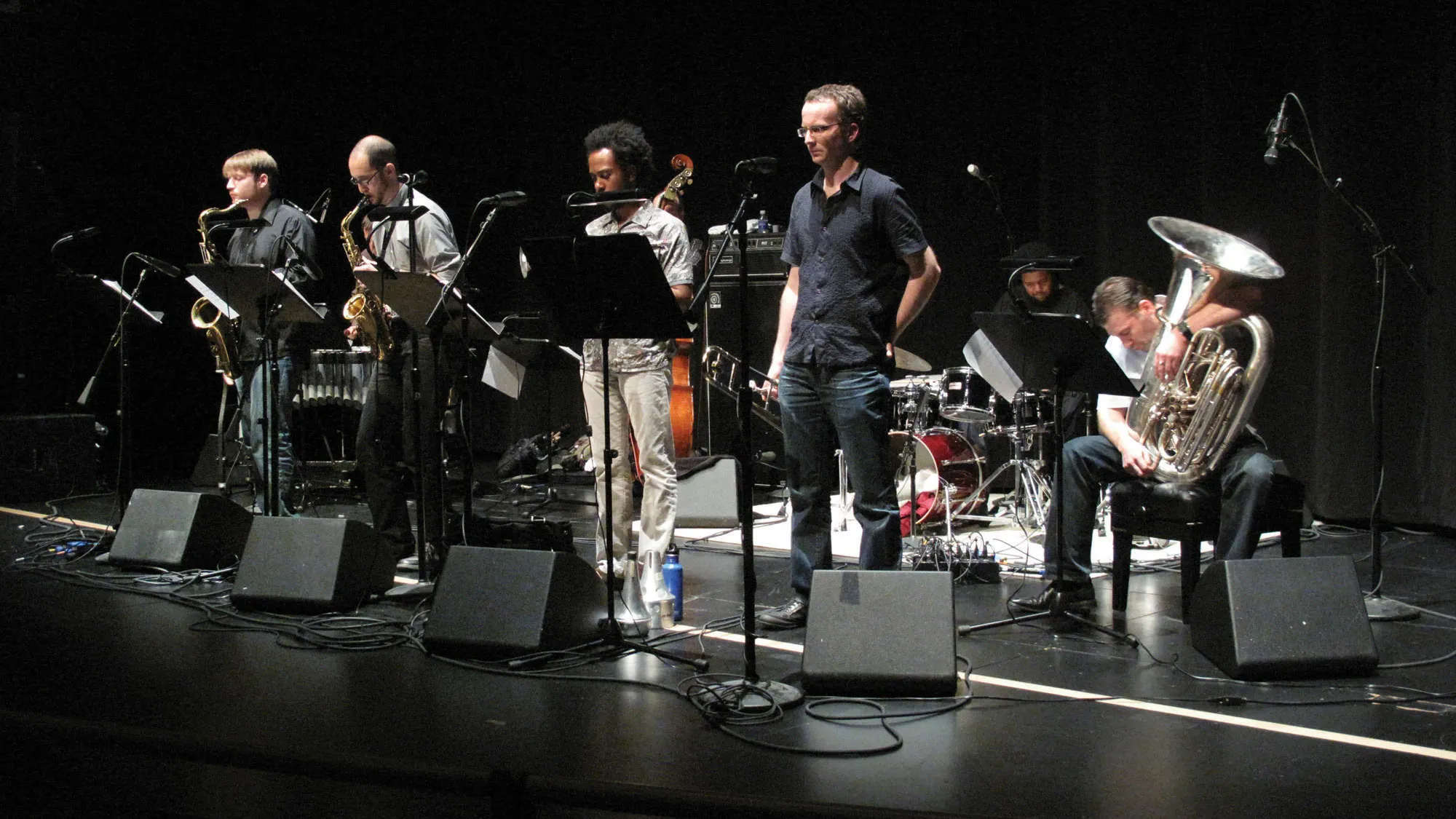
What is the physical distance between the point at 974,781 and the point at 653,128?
688 centimetres

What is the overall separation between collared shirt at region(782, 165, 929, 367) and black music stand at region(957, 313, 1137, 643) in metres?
0.34

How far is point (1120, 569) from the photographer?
441cm

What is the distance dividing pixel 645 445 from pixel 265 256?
2447 millimetres

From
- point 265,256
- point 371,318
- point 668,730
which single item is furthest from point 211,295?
point 668,730

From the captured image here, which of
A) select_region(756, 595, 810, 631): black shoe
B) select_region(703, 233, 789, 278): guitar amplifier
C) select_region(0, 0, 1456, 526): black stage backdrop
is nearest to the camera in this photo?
select_region(756, 595, 810, 631): black shoe

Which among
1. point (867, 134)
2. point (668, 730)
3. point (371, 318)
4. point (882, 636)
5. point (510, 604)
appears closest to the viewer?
point (668, 730)

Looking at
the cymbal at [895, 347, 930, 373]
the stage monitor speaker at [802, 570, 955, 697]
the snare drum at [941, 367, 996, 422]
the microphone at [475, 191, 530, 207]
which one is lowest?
the stage monitor speaker at [802, 570, 955, 697]

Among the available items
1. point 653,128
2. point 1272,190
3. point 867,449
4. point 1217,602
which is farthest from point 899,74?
point 1217,602

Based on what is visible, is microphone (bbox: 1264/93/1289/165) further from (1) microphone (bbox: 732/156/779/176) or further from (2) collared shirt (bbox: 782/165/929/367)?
(1) microphone (bbox: 732/156/779/176)

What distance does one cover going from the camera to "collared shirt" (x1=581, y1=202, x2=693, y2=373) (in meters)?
4.29

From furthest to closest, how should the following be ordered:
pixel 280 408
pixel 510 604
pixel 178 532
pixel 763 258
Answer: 1. pixel 763 258
2. pixel 280 408
3. pixel 178 532
4. pixel 510 604

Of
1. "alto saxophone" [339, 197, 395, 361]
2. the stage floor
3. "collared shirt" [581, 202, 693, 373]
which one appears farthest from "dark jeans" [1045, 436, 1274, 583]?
"alto saxophone" [339, 197, 395, 361]

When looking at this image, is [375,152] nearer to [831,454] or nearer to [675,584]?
[675,584]

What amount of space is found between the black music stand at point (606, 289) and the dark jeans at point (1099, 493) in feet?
5.08
